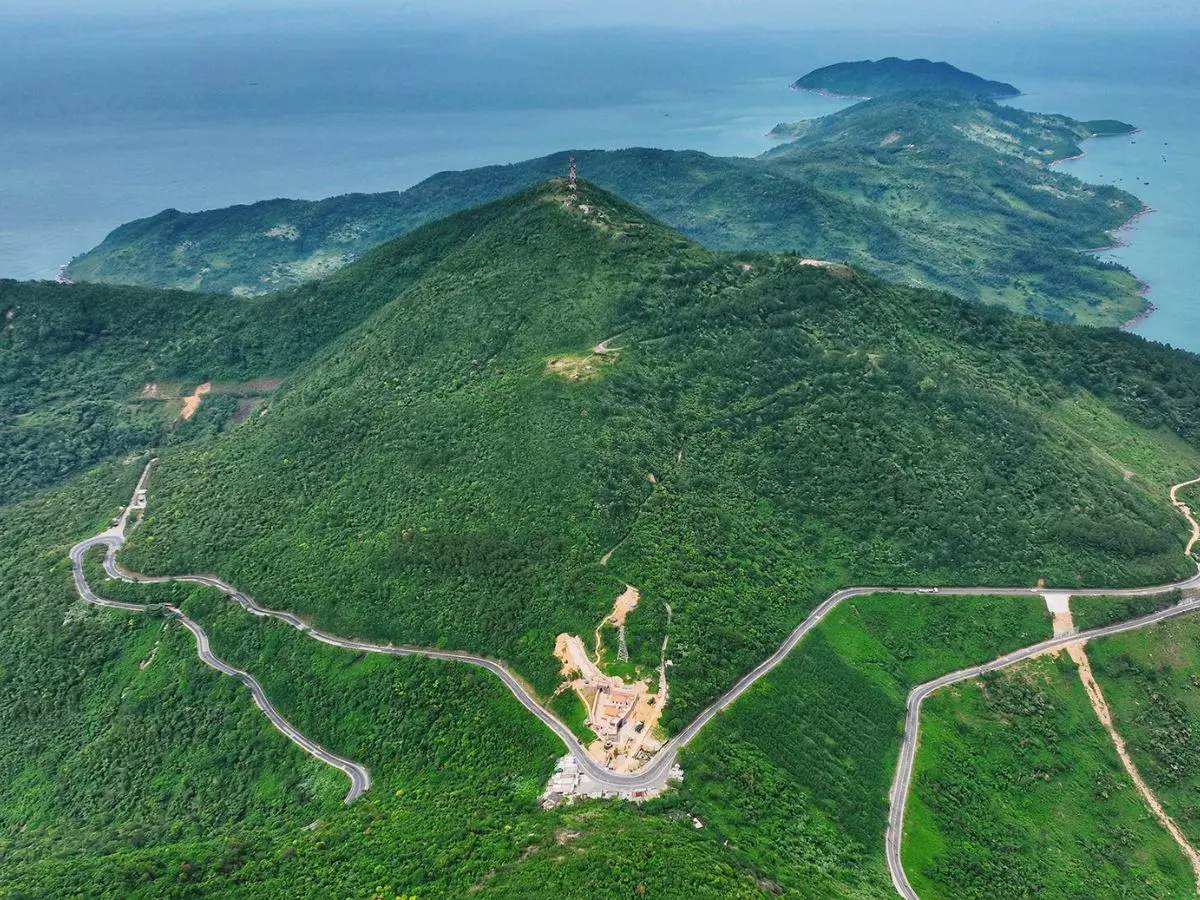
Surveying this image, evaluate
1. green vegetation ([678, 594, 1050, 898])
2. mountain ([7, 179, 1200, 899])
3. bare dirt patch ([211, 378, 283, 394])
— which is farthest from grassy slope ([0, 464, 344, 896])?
bare dirt patch ([211, 378, 283, 394])

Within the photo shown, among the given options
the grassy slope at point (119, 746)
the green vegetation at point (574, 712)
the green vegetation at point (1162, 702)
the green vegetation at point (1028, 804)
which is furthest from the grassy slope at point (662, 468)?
the green vegetation at point (1028, 804)

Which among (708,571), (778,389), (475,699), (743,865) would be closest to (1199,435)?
(778,389)

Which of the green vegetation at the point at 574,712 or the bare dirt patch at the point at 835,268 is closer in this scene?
the green vegetation at the point at 574,712

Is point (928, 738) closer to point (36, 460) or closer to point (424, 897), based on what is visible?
point (424, 897)

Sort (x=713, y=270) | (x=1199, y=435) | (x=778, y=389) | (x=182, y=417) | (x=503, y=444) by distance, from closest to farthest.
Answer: (x=503, y=444), (x=778, y=389), (x=1199, y=435), (x=713, y=270), (x=182, y=417)

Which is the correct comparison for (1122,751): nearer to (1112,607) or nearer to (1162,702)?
(1162,702)

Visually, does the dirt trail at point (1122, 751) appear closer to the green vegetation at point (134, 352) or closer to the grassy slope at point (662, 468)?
the grassy slope at point (662, 468)
